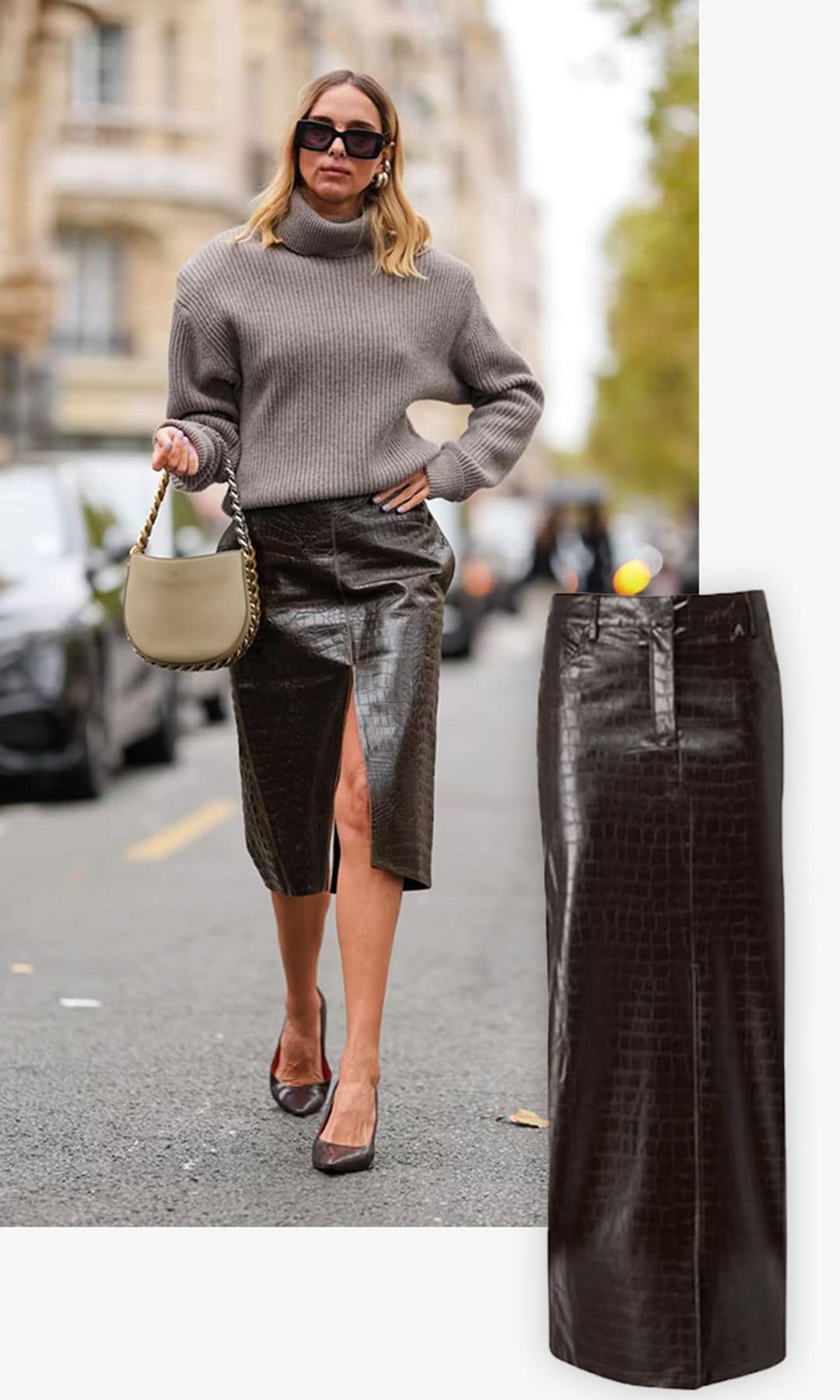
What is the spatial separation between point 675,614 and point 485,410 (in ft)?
3.96

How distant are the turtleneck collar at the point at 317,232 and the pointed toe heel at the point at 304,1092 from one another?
1.53 metres

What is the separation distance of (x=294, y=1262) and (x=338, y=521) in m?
1.36

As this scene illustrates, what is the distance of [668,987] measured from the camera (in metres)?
3.33

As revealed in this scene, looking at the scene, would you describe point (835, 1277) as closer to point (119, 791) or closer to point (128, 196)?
point (119, 791)

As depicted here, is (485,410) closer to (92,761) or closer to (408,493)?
(408,493)

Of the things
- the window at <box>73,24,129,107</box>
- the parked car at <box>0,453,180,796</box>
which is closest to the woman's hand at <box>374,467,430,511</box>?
the parked car at <box>0,453,180,796</box>

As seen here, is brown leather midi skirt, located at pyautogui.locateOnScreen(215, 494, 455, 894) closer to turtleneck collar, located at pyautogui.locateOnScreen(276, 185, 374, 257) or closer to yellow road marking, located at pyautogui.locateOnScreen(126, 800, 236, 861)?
turtleneck collar, located at pyautogui.locateOnScreen(276, 185, 374, 257)

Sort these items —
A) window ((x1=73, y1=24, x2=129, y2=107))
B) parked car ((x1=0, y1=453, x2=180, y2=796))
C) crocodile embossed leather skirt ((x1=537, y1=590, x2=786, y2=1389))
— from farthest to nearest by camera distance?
window ((x1=73, y1=24, x2=129, y2=107)) < parked car ((x1=0, y1=453, x2=180, y2=796)) < crocodile embossed leather skirt ((x1=537, y1=590, x2=786, y2=1389))

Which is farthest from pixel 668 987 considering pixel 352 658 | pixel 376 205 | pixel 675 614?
pixel 376 205

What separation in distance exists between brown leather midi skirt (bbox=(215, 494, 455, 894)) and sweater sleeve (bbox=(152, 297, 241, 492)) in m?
0.13

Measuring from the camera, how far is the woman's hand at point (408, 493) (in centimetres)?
431

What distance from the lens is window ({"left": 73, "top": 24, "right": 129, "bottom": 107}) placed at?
43.3m

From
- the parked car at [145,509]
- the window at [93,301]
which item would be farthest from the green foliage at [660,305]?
the window at [93,301]

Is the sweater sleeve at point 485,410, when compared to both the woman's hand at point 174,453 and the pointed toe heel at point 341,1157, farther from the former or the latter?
the pointed toe heel at point 341,1157
